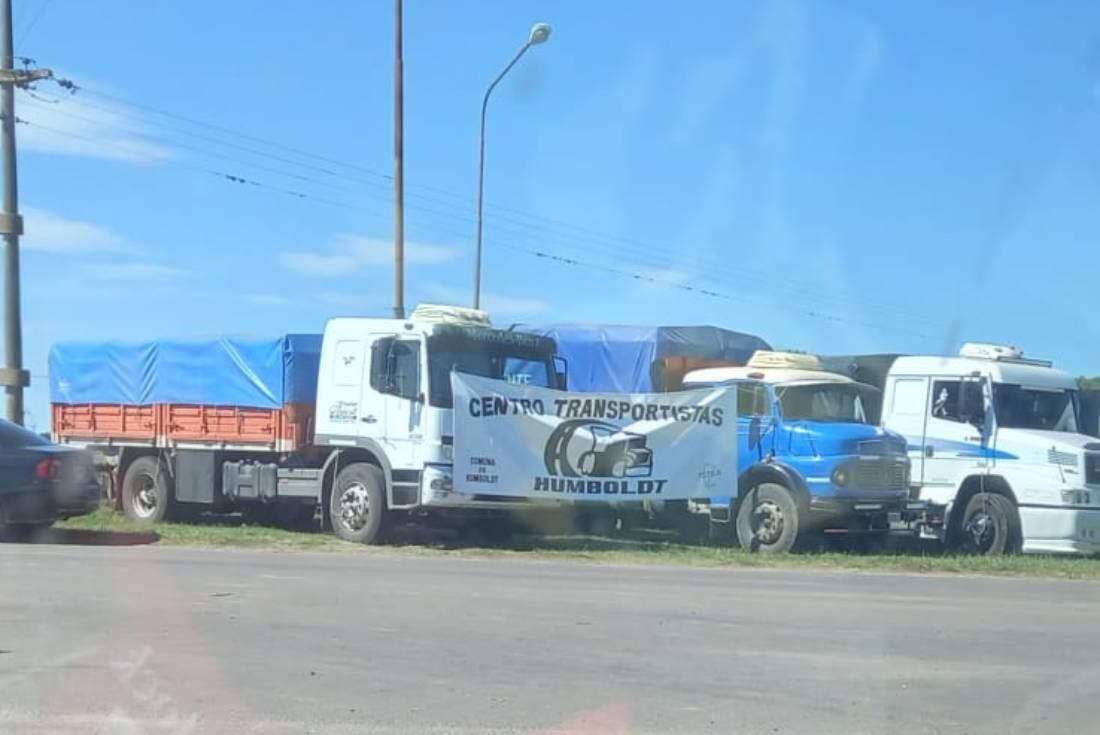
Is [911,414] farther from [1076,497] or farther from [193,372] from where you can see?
[193,372]

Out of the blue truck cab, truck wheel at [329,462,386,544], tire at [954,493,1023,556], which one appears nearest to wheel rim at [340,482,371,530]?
truck wheel at [329,462,386,544]

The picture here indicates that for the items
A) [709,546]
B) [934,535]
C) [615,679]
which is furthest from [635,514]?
[615,679]

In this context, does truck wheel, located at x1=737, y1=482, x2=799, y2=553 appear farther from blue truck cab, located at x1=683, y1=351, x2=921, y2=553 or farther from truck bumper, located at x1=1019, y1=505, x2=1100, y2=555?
truck bumper, located at x1=1019, y1=505, x2=1100, y2=555

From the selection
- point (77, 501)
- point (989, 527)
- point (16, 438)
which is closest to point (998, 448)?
point (989, 527)

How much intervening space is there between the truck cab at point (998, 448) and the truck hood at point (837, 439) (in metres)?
0.82

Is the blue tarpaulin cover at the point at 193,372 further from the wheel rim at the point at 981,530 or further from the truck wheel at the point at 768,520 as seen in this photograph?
the wheel rim at the point at 981,530

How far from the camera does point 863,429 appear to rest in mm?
19219

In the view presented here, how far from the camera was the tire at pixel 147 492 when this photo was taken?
2184cm

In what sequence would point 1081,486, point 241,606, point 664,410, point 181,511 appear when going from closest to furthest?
1. point 241,606
2. point 1081,486
3. point 664,410
4. point 181,511

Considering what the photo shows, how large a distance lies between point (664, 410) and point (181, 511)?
768cm

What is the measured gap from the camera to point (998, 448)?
19.2 meters

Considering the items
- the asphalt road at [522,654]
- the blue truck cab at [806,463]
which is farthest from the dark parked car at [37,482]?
the blue truck cab at [806,463]

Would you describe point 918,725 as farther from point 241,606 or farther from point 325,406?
point 325,406

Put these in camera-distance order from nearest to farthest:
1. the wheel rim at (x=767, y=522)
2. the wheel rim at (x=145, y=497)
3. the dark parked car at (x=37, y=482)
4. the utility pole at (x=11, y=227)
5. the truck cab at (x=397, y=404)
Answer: the dark parked car at (x=37, y=482) < the truck cab at (x=397, y=404) < the wheel rim at (x=767, y=522) < the wheel rim at (x=145, y=497) < the utility pole at (x=11, y=227)
